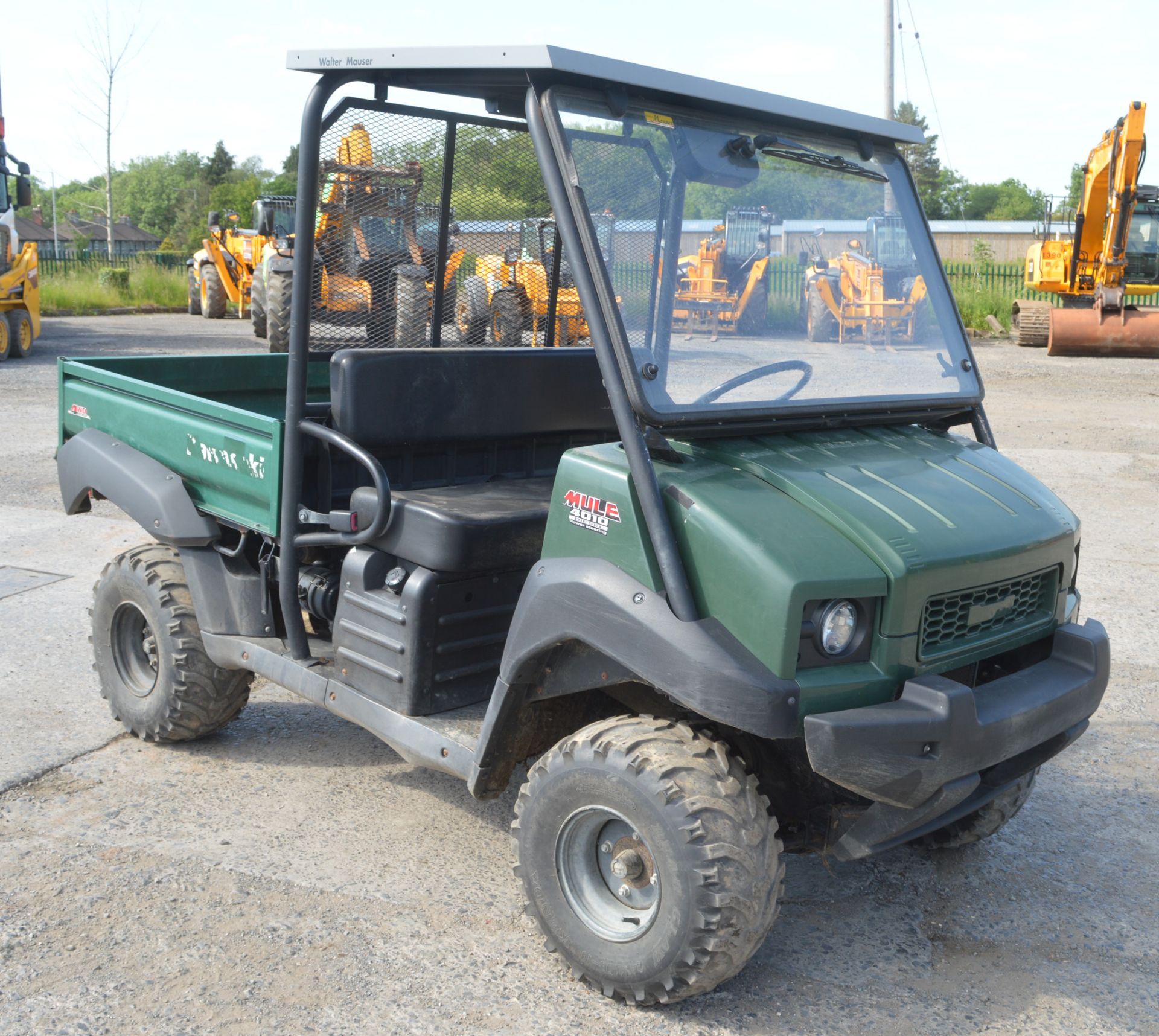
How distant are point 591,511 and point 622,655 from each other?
35cm

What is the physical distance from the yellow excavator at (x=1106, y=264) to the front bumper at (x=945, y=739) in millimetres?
17807

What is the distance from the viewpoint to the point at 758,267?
3213mm

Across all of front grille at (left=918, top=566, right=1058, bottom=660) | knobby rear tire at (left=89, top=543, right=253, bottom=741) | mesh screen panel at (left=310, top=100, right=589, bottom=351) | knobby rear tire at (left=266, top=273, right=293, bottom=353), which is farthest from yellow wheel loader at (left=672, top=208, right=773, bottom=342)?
knobby rear tire at (left=266, top=273, right=293, bottom=353)

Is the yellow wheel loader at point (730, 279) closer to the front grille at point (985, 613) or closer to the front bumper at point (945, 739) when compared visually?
the front grille at point (985, 613)

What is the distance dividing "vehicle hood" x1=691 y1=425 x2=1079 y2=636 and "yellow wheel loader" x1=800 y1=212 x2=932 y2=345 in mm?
284

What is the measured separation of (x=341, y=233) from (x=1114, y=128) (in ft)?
62.0

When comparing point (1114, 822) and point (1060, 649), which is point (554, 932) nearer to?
point (1060, 649)

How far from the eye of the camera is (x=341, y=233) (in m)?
3.67

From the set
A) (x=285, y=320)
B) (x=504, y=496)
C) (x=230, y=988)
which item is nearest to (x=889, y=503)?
(x=504, y=496)

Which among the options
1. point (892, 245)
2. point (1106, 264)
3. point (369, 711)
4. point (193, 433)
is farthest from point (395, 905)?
point (1106, 264)

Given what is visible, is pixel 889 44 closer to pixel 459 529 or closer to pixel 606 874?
pixel 459 529

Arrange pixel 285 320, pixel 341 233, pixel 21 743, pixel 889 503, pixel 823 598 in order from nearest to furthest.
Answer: pixel 823 598
pixel 889 503
pixel 341 233
pixel 21 743
pixel 285 320

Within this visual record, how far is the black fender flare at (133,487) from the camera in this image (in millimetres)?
3996

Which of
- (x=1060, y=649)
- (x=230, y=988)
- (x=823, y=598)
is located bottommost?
(x=230, y=988)
